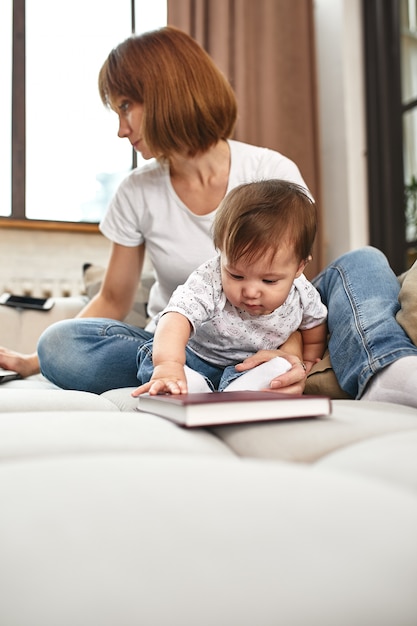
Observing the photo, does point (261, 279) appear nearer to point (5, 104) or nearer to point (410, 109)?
point (410, 109)

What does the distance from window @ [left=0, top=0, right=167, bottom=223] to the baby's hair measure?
2.38m

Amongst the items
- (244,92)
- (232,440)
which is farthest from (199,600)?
(244,92)

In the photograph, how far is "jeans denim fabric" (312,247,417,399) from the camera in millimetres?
975

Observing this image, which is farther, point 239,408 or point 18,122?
point 18,122

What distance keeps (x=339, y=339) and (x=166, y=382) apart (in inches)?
14.4

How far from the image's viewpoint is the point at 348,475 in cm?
43

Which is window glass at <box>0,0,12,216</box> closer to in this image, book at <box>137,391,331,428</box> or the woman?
the woman

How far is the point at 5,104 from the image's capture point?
329cm

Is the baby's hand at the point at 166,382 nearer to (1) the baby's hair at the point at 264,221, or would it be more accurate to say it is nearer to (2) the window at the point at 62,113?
(1) the baby's hair at the point at 264,221

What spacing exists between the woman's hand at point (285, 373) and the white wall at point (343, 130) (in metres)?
2.33

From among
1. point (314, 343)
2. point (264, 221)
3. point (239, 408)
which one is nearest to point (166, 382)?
point (239, 408)

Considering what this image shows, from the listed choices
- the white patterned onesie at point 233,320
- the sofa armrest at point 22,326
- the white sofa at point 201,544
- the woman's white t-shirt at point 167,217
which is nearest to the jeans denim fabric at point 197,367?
the white patterned onesie at point 233,320

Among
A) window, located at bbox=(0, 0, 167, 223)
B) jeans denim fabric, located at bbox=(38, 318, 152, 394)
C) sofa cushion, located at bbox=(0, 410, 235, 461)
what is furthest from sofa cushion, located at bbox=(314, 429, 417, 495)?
window, located at bbox=(0, 0, 167, 223)

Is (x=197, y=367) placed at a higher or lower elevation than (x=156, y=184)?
lower
